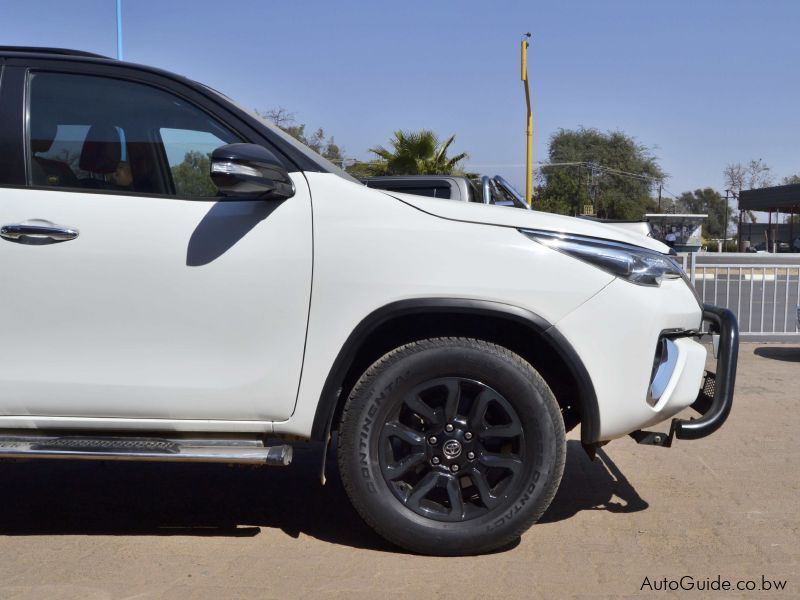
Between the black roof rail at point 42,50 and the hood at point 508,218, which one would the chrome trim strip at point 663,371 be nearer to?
the hood at point 508,218

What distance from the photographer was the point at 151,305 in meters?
3.48

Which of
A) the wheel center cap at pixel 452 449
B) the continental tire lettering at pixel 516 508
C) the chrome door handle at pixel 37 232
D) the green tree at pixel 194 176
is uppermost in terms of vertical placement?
the green tree at pixel 194 176

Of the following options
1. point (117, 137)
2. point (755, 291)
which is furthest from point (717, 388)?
point (755, 291)

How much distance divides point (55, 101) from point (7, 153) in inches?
11.9

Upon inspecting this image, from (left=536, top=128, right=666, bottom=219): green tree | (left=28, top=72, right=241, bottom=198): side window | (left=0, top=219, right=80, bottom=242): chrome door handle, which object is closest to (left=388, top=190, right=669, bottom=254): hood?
(left=28, top=72, right=241, bottom=198): side window

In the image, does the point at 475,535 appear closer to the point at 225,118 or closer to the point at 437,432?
the point at 437,432

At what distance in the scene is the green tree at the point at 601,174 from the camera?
6019 cm

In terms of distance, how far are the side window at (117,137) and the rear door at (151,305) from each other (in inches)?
4.2

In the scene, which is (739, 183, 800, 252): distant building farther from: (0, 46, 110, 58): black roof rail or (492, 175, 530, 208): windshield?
(0, 46, 110, 58): black roof rail

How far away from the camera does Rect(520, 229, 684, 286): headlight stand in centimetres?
357
